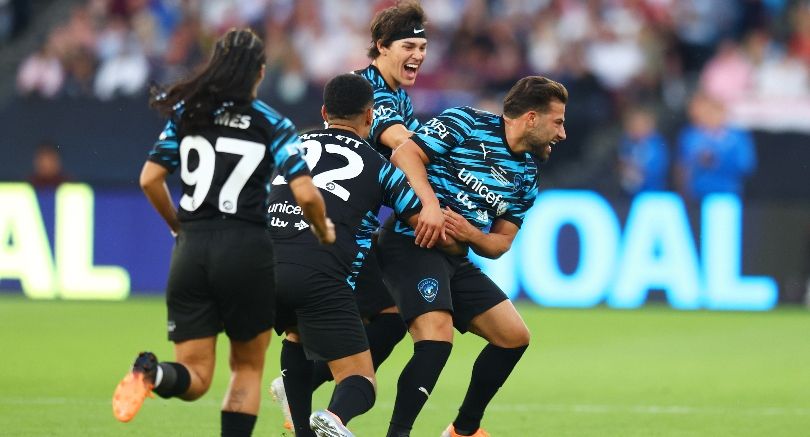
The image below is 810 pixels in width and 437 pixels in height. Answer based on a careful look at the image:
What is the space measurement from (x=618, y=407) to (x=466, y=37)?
9.83 metres

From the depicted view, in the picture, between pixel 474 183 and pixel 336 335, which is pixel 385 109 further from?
pixel 336 335

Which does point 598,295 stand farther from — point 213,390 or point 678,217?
point 213,390

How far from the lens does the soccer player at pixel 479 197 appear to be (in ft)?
22.3

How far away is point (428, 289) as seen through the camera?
660cm

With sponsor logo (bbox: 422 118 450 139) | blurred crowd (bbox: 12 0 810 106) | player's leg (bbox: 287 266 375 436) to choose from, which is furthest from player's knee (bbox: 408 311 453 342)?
blurred crowd (bbox: 12 0 810 106)

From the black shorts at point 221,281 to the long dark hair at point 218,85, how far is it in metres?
0.43

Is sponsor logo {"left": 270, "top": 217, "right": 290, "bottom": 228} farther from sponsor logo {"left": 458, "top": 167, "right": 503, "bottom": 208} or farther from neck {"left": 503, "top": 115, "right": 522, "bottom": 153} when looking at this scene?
neck {"left": 503, "top": 115, "right": 522, "bottom": 153}

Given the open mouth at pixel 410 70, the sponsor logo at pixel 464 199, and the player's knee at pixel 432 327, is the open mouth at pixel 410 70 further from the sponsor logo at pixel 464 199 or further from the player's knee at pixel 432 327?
the player's knee at pixel 432 327

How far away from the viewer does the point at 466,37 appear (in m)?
17.8

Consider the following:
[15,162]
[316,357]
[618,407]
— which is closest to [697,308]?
[618,407]

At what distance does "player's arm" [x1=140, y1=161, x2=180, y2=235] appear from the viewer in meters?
5.72

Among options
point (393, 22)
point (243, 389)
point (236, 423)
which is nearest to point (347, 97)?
point (393, 22)

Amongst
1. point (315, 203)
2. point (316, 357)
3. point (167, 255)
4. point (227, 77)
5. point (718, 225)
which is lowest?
point (167, 255)

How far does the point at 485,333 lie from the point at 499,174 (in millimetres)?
767
